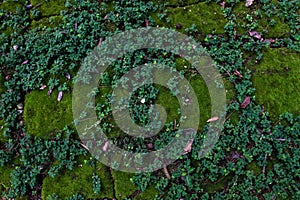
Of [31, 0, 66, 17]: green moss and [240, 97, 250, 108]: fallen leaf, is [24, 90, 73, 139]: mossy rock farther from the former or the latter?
[240, 97, 250, 108]: fallen leaf

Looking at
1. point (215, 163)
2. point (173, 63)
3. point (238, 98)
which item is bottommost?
point (215, 163)

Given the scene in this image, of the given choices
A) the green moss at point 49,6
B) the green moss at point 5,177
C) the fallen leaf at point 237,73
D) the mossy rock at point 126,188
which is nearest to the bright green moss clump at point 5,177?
the green moss at point 5,177

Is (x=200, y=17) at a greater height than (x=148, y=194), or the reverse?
(x=200, y=17)

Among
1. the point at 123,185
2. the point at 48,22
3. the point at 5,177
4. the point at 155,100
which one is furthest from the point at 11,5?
the point at 123,185

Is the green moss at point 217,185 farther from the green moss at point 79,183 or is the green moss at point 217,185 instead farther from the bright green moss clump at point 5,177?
the bright green moss clump at point 5,177

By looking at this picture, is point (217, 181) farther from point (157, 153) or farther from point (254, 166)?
point (157, 153)

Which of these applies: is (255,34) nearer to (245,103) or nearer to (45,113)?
(245,103)

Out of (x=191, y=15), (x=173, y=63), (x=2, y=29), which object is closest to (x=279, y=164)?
(x=173, y=63)
